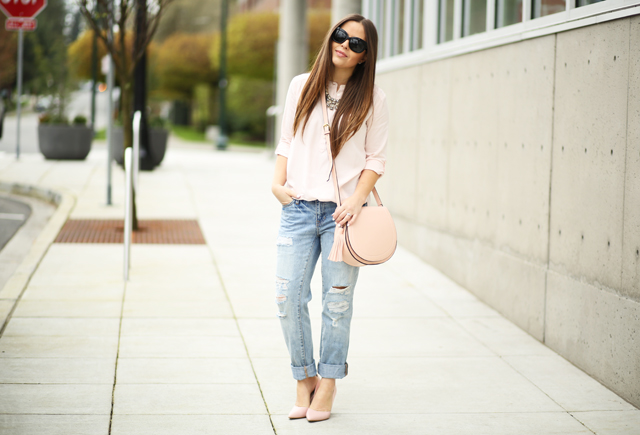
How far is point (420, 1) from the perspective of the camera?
31.0 feet

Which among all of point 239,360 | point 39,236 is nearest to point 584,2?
point 239,360

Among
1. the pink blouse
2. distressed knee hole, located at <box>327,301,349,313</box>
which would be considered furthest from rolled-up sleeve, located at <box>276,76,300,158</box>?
distressed knee hole, located at <box>327,301,349,313</box>

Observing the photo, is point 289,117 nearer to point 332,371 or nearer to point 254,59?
point 332,371

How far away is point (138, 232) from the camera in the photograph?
9.82 m

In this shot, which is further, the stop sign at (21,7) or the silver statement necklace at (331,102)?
the stop sign at (21,7)

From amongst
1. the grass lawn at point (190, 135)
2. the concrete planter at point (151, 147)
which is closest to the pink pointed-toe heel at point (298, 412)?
the concrete planter at point (151, 147)

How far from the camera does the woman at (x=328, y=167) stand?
3.93 meters

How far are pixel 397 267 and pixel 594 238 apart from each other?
11.4 ft

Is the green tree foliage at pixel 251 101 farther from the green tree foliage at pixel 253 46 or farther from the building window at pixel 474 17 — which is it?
the building window at pixel 474 17

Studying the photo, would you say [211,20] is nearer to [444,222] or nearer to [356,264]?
[444,222]

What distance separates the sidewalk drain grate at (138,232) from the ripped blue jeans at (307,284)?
5.31 meters

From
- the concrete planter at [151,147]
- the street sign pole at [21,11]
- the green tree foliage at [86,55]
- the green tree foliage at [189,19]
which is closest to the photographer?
the street sign pole at [21,11]

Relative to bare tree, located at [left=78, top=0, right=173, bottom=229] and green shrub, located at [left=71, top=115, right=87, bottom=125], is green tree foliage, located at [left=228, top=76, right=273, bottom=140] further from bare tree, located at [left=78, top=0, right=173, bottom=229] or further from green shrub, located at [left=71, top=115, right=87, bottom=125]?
bare tree, located at [left=78, top=0, right=173, bottom=229]

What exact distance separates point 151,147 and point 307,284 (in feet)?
47.0
